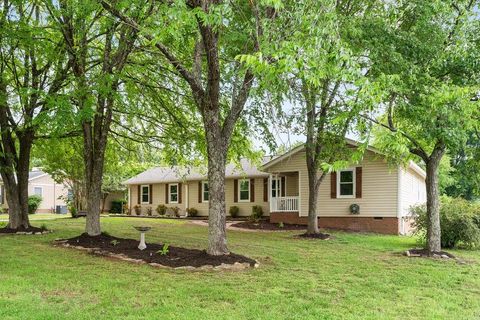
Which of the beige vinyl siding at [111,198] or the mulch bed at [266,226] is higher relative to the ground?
the beige vinyl siding at [111,198]

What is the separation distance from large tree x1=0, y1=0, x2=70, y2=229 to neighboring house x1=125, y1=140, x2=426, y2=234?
537 cm

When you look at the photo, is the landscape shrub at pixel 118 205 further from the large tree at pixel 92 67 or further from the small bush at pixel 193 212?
the large tree at pixel 92 67

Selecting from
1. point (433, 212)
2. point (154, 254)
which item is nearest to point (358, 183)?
point (433, 212)

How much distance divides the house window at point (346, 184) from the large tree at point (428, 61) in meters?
8.54

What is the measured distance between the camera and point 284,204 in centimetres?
2153

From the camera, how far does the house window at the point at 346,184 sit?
19406mm

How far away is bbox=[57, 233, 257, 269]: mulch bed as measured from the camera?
8.99 meters

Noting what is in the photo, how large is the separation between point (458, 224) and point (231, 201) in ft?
49.0

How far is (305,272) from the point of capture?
8812mm

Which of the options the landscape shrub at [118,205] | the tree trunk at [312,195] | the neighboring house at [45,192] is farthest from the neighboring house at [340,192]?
the neighboring house at [45,192]

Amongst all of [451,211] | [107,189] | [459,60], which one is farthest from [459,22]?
[107,189]

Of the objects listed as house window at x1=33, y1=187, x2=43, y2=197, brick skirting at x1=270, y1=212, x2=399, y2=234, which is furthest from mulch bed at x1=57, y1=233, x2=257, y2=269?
house window at x1=33, y1=187, x2=43, y2=197

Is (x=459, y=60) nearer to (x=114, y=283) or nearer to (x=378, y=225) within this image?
(x=114, y=283)

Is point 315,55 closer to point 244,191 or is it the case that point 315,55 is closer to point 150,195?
point 244,191
